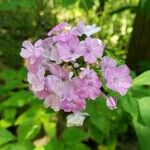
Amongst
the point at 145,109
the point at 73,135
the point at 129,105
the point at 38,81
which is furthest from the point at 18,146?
the point at 38,81

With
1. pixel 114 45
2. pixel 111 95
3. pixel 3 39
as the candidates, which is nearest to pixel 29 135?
pixel 111 95

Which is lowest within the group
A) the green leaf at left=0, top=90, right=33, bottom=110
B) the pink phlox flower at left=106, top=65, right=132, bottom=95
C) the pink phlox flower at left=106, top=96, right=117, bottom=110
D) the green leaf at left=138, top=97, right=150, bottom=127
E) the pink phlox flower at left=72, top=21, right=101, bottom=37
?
the green leaf at left=0, top=90, right=33, bottom=110

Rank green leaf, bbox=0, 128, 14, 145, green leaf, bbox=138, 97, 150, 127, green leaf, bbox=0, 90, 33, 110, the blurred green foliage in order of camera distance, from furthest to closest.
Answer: green leaf, bbox=0, 90, 33, 110 < green leaf, bbox=0, 128, 14, 145 < the blurred green foliage < green leaf, bbox=138, 97, 150, 127

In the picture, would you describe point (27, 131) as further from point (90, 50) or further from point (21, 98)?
point (90, 50)

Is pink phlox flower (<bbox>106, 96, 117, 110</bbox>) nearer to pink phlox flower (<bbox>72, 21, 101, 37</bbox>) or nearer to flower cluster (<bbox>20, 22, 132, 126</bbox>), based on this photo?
flower cluster (<bbox>20, 22, 132, 126</bbox>)

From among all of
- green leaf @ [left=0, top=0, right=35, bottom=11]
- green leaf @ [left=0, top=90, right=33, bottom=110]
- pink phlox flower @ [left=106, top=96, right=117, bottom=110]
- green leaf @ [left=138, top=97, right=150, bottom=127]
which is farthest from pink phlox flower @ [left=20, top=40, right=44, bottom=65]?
green leaf @ [left=0, top=90, right=33, bottom=110]

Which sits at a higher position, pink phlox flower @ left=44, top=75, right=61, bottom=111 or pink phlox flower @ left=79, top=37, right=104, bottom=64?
pink phlox flower @ left=79, top=37, right=104, bottom=64

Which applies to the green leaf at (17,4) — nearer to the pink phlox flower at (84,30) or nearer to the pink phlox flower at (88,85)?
the pink phlox flower at (84,30)
